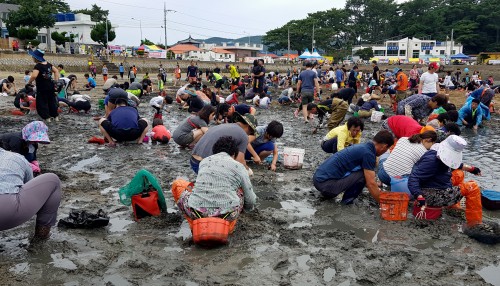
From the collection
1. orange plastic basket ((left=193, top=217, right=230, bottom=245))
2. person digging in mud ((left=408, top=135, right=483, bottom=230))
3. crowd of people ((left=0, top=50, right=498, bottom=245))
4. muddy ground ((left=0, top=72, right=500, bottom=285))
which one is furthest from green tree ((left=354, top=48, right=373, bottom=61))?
orange plastic basket ((left=193, top=217, right=230, bottom=245))

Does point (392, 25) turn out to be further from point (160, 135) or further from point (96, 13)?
point (160, 135)

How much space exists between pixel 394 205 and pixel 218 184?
6.88ft

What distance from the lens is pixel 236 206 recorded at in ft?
13.0

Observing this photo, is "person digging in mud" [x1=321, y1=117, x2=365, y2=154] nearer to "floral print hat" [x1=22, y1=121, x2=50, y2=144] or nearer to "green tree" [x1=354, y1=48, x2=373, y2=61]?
"floral print hat" [x1=22, y1=121, x2=50, y2=144]

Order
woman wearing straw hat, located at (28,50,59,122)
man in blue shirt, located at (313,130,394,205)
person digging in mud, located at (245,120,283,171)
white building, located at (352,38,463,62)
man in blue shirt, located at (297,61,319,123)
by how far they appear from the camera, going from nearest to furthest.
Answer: man in blue shirt, located at (313,130,394,205)
person digging in mud, located at (245,120,283,171)
woman wearing straw hat, located at (28,50,59,122)
man in blue shirt, located at (297,61,319,123)
white building, located at (352,38,463,62)

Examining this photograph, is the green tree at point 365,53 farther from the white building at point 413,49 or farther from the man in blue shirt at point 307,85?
the man in blue shirt at point 307,85

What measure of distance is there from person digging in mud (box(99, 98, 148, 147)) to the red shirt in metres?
4.74

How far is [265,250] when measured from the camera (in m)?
3.91

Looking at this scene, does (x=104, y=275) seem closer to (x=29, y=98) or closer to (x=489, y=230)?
(x=489, y=230)

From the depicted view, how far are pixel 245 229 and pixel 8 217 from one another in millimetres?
2152

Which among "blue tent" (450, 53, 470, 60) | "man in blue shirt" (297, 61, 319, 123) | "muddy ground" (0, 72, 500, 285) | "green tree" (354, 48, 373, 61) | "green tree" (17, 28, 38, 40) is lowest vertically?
"muddy ground" (0, 72, 500, 285)

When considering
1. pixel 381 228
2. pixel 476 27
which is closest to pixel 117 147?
pixel 381 228

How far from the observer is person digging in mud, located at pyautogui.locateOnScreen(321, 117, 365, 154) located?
5.85 m

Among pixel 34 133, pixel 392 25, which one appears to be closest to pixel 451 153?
pixel 34 133
